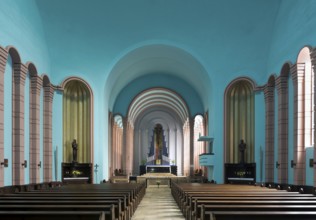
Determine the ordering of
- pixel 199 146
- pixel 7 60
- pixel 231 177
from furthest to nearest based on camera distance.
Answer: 1. pixel 199 146
2. pixel 231 177
3. pixel 7 60

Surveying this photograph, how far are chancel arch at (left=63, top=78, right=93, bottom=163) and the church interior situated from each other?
5cm

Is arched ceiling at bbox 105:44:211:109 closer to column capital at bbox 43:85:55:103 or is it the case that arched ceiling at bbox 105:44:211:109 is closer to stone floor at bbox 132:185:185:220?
column capital at bbox 43:85:55:103

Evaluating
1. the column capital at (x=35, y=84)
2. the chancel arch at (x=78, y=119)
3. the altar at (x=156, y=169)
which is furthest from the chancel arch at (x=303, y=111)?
the altar at (x=156, y=169)

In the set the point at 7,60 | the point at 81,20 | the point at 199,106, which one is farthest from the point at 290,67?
the point at 199,106

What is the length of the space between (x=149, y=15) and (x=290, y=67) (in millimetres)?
6099

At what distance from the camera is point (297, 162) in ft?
38.8

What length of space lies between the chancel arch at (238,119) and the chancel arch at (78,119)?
6.42m

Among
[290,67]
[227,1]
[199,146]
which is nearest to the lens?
[290,67]

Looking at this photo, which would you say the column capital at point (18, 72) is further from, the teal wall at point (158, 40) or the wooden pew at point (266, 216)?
the wooden pew at point (266, 216)

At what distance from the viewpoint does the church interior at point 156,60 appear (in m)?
12.0

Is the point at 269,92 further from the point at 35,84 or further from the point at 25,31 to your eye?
the point at 25,31

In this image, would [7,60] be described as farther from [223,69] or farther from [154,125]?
[154,125]

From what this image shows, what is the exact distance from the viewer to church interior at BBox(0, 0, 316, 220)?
39.3 ft

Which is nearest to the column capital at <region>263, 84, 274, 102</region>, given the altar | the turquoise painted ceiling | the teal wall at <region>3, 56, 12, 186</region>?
the turquoise painted ceiling
